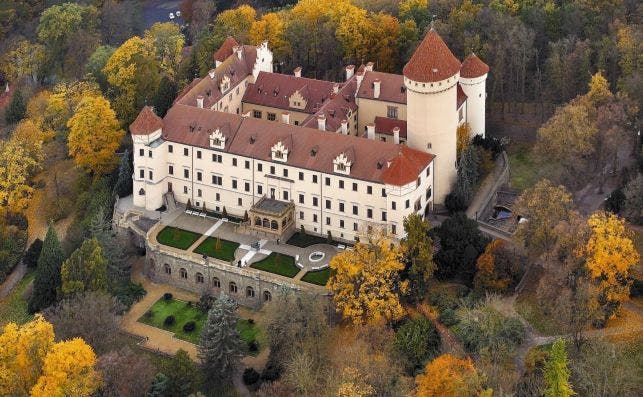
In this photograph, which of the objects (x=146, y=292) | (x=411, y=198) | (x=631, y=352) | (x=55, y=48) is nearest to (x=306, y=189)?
(x=411, y=198)

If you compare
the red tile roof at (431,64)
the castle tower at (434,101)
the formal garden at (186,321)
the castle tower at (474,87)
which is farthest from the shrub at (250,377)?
the castle tower at (474,87)

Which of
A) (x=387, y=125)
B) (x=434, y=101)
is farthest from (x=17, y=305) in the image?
(x=434, y=101)

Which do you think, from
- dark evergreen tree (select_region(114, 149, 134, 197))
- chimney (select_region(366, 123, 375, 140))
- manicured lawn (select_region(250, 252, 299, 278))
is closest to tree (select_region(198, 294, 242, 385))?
manicured lawn (select_region(250, 252, 299, 278))

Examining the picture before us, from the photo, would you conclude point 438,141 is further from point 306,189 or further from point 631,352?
point 631,352

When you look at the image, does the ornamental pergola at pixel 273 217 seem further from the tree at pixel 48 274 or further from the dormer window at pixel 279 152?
the tree at pixel 48 274

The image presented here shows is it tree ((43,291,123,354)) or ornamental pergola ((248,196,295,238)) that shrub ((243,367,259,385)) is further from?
ornamental pergola ((248,196,295,238))

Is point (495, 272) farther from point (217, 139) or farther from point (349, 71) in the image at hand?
point (349, 71)
